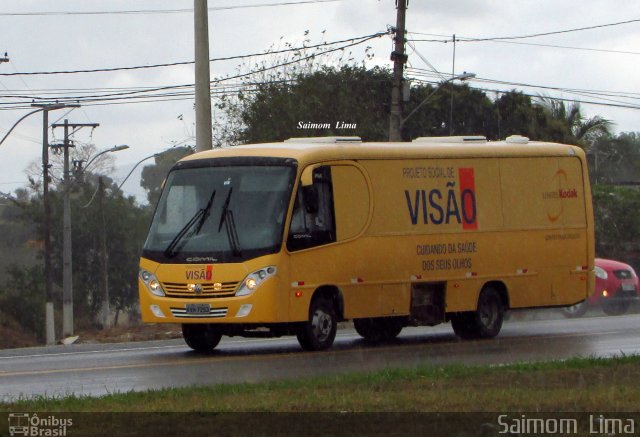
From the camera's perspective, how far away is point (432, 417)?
961cm

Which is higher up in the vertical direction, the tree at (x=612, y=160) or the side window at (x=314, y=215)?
the tree at (x=612, y=160)

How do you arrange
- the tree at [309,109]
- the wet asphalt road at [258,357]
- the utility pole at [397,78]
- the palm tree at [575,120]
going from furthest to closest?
the palm tree at [575,120] → the tree at [309,109] → the utility pole at [397,78] → the wet asphalt road at [258,357]

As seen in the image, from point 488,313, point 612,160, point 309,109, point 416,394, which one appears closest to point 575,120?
point 612,160

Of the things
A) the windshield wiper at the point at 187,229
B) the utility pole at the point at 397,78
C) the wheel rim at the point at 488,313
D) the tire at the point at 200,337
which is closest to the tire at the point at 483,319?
the wheel rim at the point at 488,313

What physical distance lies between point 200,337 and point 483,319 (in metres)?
4.45

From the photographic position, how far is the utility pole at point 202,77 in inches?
1039

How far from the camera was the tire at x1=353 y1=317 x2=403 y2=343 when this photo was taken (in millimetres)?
19906

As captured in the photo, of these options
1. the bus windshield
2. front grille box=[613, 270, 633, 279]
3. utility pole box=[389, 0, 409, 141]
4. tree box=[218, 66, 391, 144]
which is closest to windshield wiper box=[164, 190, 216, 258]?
the bus windshield

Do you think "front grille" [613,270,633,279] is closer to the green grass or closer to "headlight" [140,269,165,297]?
"headlight" [140,269,165,297]

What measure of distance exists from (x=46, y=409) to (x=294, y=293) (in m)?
6.85

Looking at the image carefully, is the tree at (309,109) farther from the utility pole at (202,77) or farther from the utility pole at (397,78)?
the utility pole at (202,77)

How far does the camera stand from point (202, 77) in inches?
1053

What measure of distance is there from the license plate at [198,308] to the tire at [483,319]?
15.2 feet

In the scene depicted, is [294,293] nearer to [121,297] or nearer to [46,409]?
[46,409]
